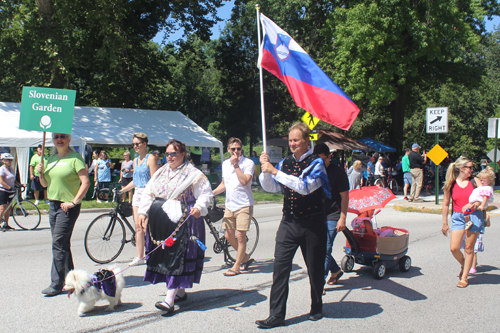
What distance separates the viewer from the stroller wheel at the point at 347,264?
20.2 feet

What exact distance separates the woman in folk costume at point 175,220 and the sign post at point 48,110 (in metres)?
1.72

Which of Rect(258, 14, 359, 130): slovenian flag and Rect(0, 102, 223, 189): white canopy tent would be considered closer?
Rect(258, 14, 359, 130): slovenian flag

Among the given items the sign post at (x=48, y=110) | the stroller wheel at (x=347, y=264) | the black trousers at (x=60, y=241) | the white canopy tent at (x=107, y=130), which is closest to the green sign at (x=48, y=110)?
the sign post at (x=48, y=110)

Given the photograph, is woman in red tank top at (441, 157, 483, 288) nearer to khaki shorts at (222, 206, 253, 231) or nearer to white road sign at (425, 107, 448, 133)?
khaki shorts at (222, 206, 253, 231)

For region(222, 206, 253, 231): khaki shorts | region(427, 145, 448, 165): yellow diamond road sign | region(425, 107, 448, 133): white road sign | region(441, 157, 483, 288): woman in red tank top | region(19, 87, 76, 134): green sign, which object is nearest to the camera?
region(19, 87, 76, 134): green sign

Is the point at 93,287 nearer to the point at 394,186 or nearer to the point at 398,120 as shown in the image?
the point at 394,186

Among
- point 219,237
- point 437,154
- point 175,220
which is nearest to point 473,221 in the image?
point 219,237

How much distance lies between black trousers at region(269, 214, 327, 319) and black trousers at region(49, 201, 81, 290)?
2444 millimetres

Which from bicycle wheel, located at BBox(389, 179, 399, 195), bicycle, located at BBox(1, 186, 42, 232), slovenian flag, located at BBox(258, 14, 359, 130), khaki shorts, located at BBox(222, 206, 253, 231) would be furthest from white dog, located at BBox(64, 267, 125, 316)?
bicycle wheel, located at BBox(389, 179, 399, 195)

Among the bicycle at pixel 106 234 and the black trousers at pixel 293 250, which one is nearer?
the black trousers at pixel 293 250

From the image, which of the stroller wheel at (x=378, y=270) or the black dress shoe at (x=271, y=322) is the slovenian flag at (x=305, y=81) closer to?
the stroller wheel at (x=378, y=270)

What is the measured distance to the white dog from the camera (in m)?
4.37

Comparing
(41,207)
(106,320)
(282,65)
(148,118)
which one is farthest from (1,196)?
(148,118)

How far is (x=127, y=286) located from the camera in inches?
218
